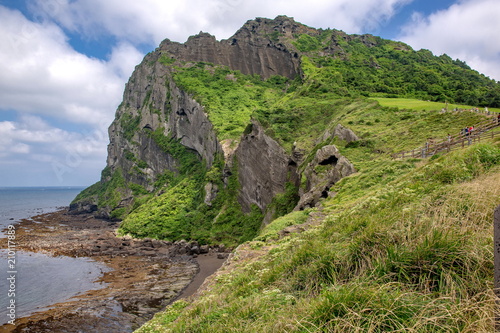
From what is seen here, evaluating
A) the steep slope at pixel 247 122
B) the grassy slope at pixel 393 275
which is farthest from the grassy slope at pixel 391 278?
the steep slope at pixel 247 122

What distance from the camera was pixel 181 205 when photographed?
65.8m

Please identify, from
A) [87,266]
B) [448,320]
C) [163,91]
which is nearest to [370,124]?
[448,320]

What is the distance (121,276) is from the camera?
36875 mm

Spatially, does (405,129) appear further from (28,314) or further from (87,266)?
(87,266)

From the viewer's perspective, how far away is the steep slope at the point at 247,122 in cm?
3966

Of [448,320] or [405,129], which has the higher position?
[405,129]

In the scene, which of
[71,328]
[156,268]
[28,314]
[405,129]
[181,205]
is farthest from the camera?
[181,205]

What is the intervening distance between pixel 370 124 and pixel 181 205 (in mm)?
44019

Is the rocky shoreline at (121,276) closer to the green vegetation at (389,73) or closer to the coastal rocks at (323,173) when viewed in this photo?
the coastal rocks at (323,173)

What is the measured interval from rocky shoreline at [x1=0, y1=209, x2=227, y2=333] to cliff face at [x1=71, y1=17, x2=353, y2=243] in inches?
269

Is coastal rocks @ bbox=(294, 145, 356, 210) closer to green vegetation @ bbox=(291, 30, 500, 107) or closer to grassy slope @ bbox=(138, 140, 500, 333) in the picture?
grassy slope @ bbox=(138, 140, 500, 333)

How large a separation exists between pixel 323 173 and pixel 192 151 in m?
61.2

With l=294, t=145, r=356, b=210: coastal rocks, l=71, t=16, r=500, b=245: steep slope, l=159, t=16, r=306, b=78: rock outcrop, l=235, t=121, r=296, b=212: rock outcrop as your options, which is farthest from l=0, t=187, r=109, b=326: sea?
l=159, t=16, r=306, b=78: rock outcrop

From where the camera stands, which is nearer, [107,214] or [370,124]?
[370,124]
